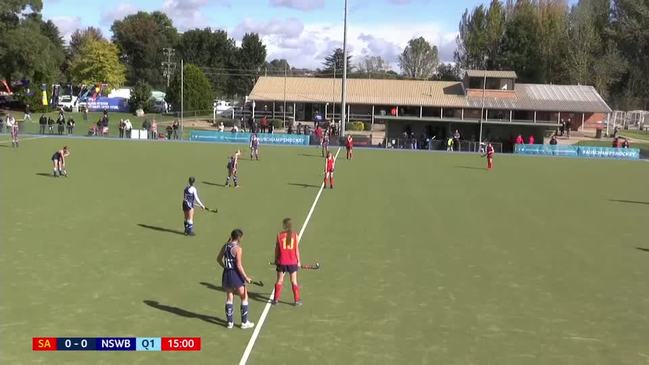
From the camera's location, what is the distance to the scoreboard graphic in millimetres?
8305

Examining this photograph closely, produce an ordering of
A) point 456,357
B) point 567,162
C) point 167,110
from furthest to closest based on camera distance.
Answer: point 167,110 < point 567,162 < point 456,357

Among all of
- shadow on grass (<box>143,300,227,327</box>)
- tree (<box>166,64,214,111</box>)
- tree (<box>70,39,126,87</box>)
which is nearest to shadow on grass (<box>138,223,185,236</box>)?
shadow on grass (<box>143,300,227,327</box>)

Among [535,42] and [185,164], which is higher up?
[535,42]

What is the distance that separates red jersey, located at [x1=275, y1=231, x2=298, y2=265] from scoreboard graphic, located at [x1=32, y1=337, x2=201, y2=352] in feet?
6.32

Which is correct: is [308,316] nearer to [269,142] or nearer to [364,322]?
[364,322]

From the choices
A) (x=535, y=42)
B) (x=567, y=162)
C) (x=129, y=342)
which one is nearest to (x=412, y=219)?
(x=129, y=342)

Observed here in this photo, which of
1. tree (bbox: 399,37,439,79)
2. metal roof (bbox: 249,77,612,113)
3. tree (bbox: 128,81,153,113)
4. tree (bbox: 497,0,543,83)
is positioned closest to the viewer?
metal roof (bbox: 249,77,612,113)

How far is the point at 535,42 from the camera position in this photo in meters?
87.9

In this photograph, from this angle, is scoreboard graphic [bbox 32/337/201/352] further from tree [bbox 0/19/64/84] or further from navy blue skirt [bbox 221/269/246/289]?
tree [bbox 0/19/64/84]

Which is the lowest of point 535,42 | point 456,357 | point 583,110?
point 456,357

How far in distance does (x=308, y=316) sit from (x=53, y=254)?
6.45 meters

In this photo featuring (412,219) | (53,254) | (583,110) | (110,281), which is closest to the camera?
(110,281)

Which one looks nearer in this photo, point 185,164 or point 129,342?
point 129,342

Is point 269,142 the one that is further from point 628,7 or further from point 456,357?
point 628,7
